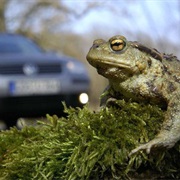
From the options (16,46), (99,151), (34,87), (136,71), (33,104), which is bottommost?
(33,104)

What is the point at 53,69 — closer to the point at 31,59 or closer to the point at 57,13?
the point at 31,59

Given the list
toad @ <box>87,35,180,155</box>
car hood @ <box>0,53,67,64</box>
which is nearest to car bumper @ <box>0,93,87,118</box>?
car hood @ <box>0,53,67,64</box>

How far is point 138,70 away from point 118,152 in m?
0.40

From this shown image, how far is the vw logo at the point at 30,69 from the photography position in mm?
7605

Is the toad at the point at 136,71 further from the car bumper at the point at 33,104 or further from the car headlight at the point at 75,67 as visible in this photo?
the car headlight at the point at 75,67

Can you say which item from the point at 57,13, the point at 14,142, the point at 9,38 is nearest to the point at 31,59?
the point at 9,38

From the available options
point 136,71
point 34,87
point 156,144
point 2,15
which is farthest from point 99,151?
point 2,15

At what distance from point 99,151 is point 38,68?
19.5 ft

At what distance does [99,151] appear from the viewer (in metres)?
1.88

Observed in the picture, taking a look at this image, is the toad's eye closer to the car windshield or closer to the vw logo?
the vw logo

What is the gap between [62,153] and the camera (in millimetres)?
1943

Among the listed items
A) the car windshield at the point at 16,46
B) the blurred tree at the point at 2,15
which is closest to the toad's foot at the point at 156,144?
the car windshield at the point at 16,46

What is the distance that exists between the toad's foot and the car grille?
5750mm

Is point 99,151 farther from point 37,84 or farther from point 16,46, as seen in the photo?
point 16,46
